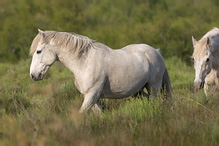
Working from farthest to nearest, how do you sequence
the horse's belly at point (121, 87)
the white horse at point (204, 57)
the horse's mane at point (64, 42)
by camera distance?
the white horse at point (204, 57)
the horse's belly at point (121, 87)
the horse's mane at point (64, 42)

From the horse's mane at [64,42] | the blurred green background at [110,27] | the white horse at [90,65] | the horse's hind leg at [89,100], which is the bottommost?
the blurred green background at [110,27]

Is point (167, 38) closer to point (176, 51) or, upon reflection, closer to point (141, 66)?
point (176, 51)

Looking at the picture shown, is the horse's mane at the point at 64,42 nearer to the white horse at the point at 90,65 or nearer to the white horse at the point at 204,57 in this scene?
the white horse at the point at 90,65

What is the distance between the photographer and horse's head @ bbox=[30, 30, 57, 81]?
5.11m

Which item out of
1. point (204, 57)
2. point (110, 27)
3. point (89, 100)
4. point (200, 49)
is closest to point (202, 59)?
point (204, 57)

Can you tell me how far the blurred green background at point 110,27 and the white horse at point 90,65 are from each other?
2751 mm

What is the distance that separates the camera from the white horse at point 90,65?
5.08 m

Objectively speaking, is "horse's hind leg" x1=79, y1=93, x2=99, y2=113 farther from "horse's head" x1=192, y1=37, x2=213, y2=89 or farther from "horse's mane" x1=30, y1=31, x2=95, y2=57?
"horse's head" x1=192, y1=37, x2=213, y2=89

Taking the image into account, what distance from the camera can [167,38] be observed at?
1565 centimetres

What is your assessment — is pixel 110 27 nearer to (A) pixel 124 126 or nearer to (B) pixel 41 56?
(B) pixel 41 56

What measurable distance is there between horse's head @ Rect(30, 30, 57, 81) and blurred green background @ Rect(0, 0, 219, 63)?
2.91 metres

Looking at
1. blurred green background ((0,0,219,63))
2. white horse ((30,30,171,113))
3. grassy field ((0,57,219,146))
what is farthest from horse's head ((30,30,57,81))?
blurred green background ((0,0,219,63))

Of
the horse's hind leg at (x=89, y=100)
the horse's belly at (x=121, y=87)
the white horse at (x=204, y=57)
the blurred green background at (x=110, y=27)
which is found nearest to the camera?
the horse's hind leg at (x=89, y=100)

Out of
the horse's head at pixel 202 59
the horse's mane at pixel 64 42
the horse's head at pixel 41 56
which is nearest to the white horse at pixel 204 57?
the horse's head at pixel 202 59
